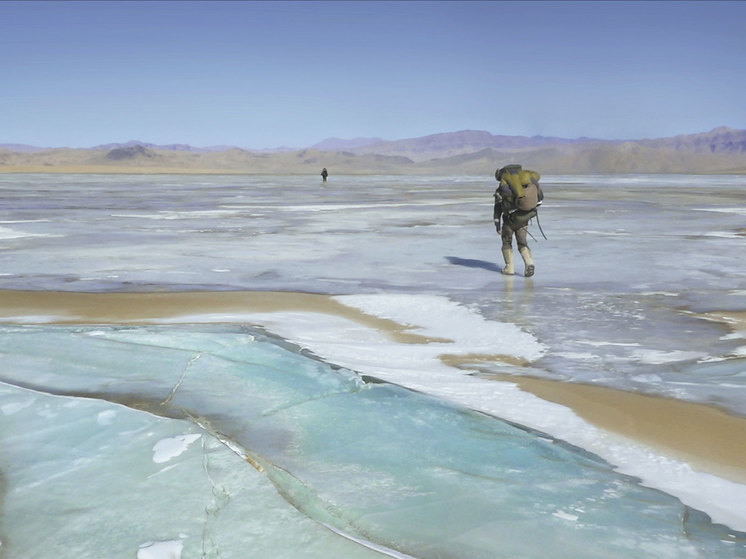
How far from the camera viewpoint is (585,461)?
163 inches

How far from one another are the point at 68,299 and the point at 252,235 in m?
7.49

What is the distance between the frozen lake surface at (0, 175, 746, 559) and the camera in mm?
3311

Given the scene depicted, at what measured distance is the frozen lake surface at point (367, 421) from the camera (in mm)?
3311

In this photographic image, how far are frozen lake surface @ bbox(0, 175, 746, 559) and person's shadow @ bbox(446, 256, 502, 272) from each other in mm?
813

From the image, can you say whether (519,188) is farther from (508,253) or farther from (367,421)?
(367,421)

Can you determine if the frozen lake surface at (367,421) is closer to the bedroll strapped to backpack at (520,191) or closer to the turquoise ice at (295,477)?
the turquoise ice at (295,477)

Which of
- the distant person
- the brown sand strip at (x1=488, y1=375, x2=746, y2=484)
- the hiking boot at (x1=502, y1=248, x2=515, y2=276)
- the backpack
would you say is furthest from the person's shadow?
the brown sand strip at (x1=488, y1=375, x2=746, y2=484)

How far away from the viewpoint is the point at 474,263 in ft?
38.7

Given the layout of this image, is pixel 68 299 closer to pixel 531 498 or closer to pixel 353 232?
pixel 531 498

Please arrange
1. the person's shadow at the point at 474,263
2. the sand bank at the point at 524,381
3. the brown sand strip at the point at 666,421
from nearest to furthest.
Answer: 1. the brown sand strip at the point at 666,421
2. the sand bank at the point at 524,381
3. the person's shadow at the point at 474,263

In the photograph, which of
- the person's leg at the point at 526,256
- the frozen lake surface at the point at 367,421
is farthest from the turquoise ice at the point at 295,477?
the person's leg at the point at 526,256

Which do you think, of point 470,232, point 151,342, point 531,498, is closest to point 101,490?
point 531,498

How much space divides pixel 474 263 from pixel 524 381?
630 cm

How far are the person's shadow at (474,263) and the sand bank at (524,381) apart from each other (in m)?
3.11
